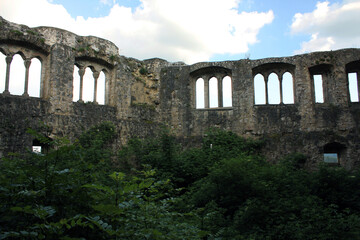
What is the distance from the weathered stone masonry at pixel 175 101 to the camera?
42.2ft

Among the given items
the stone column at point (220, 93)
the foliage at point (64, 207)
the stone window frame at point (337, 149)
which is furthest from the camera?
the stone column at point (220, 93)

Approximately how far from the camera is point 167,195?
31.7 feet

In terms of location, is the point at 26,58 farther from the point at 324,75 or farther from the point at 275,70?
the point at 324,75

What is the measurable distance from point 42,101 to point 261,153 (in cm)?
1002

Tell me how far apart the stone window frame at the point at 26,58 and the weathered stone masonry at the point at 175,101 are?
4 cm

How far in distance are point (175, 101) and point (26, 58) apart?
25.3ft

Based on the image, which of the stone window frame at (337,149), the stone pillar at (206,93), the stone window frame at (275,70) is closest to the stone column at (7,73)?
the stone pillar at (206,93)

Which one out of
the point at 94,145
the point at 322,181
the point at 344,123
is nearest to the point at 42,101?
the point at 94,145

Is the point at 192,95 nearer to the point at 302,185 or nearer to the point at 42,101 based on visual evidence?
the point at 42,101

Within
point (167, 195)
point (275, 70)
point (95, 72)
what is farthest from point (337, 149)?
point (95, 72)

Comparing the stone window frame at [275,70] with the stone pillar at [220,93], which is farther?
the stone pillar at [220,93]

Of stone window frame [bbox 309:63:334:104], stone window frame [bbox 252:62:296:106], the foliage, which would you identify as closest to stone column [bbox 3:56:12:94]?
the foliage

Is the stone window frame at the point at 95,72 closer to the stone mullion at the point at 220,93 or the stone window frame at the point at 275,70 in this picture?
the stone mullion at the point at 220,93

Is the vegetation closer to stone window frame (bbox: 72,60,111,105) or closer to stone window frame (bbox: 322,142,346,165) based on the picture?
stone window frame (bbox: 322,142,346,165)
